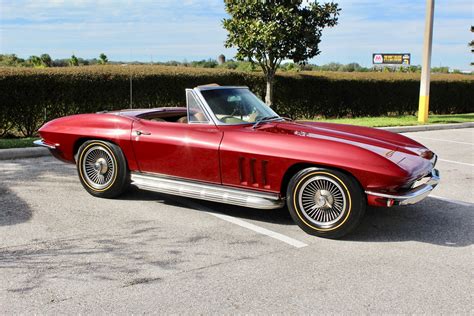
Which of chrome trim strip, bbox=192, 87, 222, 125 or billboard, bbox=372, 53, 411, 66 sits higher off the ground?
billboard, bbox=372, 53, 411, 66

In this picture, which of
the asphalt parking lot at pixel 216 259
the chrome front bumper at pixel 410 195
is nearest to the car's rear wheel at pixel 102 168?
the asphalt parking lot at pixel 216 259

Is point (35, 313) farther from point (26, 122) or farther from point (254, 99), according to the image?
point (26, 122)

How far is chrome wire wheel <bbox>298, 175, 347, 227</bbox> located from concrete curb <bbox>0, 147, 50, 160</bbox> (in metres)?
5.85

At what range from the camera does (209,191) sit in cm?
494

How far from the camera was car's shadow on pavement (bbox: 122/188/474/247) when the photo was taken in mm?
4559

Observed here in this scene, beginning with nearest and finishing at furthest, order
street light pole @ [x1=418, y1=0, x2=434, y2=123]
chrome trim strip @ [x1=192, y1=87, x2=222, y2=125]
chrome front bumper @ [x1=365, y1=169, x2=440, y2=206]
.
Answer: chrome front bumper @ [x1=365, y1=169, x2=440, y2=206]
chrome trim strip @ [x1=192, y1=87, x2=222, y2=125]
street light pole @ [x1=418, y1=0, x2=434, y2=123]

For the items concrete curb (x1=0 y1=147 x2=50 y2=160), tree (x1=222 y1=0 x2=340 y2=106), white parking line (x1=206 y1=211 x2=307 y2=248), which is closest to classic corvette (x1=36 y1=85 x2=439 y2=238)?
white parking line (x1=206 y1=211 x2=307 y2=248)

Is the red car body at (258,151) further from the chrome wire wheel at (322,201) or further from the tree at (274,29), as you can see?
the tree at (274,29)

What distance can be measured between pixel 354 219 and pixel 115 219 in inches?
95.7

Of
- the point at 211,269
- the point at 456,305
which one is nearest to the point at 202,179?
the point at 211,269

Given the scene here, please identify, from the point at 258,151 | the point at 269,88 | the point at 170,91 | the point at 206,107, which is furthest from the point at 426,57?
the point at 258,151

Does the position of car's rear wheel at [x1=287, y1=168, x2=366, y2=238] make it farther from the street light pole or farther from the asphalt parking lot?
the street light pole

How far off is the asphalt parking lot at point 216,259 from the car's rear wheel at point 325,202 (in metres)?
0.14

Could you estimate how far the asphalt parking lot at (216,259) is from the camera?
10.6 feet
